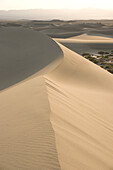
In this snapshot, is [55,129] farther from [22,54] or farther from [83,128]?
[22,54]

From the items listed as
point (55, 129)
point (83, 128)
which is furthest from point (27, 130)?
point (83, 128)

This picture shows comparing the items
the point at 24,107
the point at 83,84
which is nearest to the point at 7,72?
the point at 83,84

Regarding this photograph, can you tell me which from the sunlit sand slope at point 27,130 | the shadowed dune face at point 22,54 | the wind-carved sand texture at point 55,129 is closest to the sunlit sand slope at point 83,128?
the wind-carved sand texture at point 55,129

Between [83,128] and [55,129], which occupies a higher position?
[55,129]

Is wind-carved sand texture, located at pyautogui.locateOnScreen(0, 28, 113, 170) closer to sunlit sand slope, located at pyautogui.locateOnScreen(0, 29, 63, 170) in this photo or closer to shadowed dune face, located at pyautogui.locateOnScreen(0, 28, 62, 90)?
sunlit sand slope, located at pyautogui.locateOnScreen(0, 29, 63, 170)

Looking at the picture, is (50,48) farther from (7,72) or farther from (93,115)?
(93,115)

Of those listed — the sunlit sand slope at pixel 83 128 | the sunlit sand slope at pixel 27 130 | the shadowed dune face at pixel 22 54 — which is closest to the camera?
the sunlit sand slope at pixel 27 130

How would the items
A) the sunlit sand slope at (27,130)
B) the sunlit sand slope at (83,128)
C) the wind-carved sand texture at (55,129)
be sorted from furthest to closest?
the sunlit sand slope at (83,128), the wind-carved sand texture at (55,129), the sunlit sand slope at (27,130)

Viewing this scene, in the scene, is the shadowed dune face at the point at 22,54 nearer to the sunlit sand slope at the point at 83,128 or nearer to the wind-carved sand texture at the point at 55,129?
the wind-carved sand texture at the point at 55,129

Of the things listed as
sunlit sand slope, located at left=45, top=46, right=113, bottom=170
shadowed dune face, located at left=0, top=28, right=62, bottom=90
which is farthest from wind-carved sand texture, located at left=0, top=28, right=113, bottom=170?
shadowed dune face, located at left=0, top=28, right=62, bottom=90
